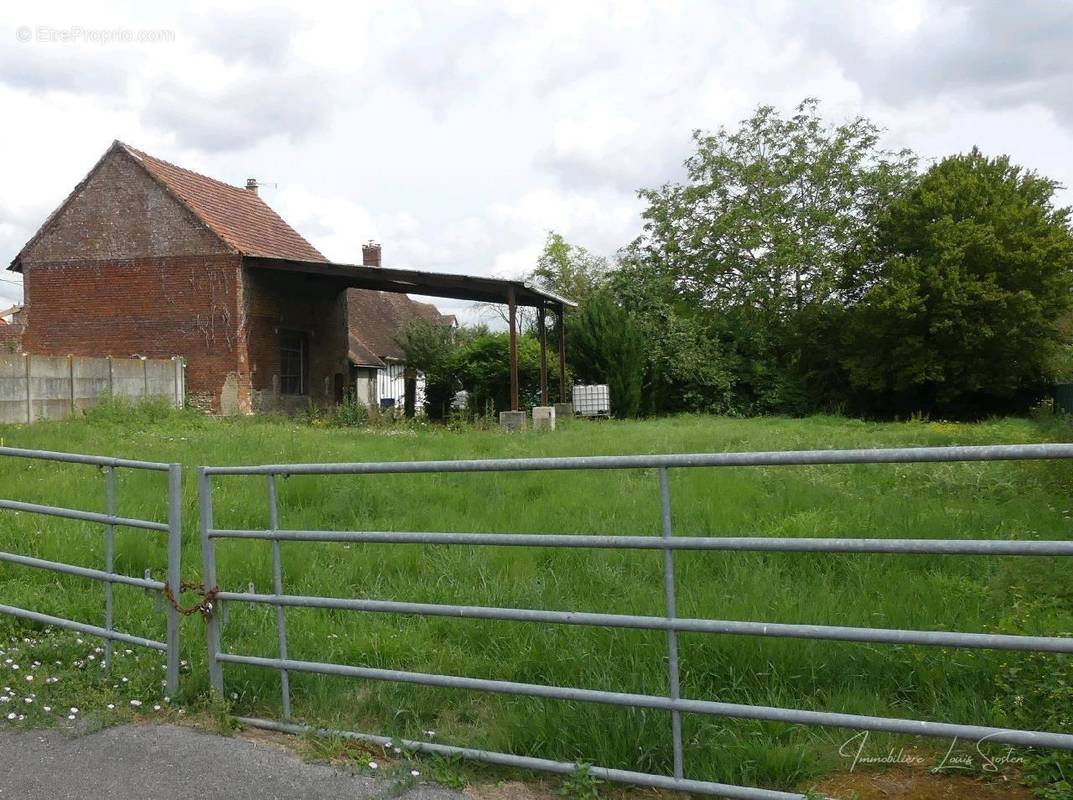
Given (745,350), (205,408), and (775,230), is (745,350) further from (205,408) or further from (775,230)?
(205,408)

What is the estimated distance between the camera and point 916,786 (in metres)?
3.21

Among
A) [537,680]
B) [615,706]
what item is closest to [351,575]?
[537,680]

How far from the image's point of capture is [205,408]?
74.8 feet

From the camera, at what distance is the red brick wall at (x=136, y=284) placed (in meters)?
22.7

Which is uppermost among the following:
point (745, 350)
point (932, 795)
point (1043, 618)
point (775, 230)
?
point (775, 230)

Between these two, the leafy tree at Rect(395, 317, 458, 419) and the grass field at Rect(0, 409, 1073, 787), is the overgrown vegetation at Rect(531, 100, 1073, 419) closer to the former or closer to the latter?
the leafy tree at Rect(395, 317, 458, 419)

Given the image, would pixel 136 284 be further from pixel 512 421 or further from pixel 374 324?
pixel 374 324

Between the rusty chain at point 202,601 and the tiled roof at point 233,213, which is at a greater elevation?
the tiled roof at point 233,213

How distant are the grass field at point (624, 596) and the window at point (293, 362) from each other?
15.5m

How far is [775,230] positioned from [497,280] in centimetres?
2041

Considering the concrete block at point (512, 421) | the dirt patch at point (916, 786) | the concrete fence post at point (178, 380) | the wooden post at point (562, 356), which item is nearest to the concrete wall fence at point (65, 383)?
the concrete fence post at point (178, 380)

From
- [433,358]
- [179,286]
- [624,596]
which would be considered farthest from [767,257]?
[624,596]

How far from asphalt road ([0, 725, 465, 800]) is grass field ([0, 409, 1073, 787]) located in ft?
1.20

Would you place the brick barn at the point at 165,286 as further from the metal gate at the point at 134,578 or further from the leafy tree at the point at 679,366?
the metal gate at the point at 134,578
